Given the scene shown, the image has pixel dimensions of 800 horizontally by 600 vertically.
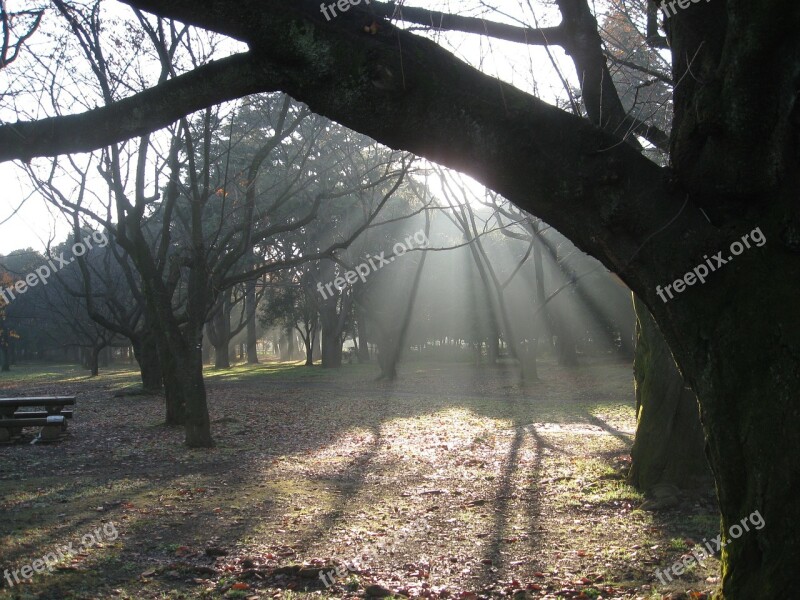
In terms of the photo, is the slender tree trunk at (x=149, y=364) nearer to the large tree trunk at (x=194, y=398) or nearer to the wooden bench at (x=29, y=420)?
the wooden bench at (x=29, y=420)

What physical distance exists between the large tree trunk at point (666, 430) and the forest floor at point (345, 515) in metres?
0.38

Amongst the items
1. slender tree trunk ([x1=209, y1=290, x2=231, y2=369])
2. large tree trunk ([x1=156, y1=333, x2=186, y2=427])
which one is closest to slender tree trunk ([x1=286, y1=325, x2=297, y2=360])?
slender tree trunk ([x1=209, y1=290, x2=231, y2=369])

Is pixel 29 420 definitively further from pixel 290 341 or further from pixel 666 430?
pixel 290 341

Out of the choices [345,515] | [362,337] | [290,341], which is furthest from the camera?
[290,341]

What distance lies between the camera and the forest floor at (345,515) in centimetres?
494

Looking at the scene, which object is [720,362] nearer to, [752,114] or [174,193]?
[752,114]

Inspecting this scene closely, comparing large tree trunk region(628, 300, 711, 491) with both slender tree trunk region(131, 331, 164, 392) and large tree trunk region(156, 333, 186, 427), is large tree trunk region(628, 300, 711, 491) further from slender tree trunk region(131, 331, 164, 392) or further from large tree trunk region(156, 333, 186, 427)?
slender tree trunk region(131, 331, 164, 392)

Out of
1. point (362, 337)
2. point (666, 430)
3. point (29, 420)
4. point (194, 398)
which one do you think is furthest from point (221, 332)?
point (666, 430)

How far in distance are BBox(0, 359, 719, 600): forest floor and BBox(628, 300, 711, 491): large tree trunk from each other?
0.38 metres

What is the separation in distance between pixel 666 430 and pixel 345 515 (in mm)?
3574

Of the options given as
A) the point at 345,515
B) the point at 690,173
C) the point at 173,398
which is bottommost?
the point at 345,515

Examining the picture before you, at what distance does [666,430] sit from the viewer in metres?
7.61

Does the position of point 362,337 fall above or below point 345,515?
above

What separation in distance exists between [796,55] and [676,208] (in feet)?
2.69
